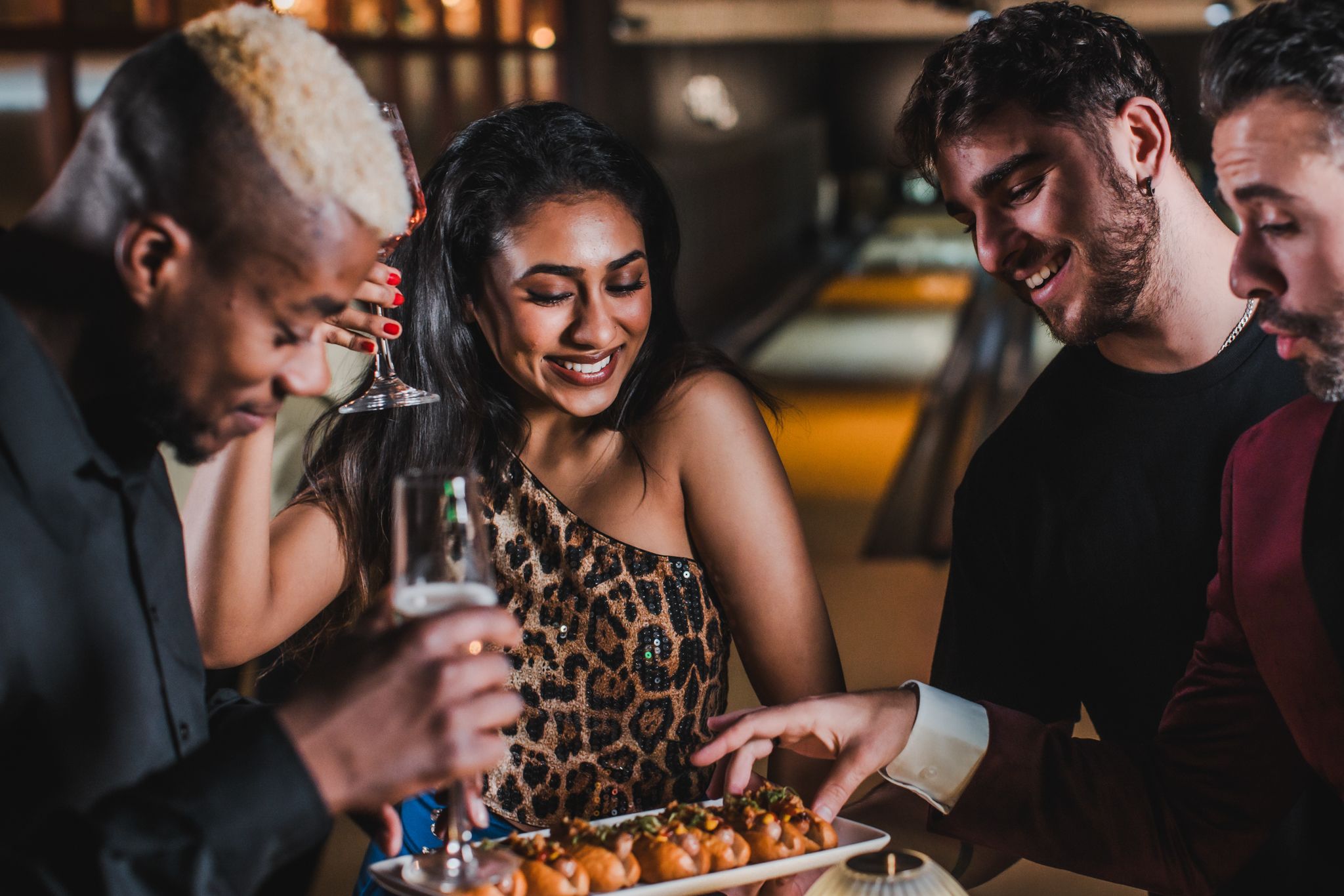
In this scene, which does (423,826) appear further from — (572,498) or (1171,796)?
(1171,796)

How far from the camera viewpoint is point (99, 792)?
3.96 feet

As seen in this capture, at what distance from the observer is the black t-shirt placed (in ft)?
6.59

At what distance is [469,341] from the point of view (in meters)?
2.30

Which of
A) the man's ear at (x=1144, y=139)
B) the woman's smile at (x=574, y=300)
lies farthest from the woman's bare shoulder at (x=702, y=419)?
the man's ear at (x=1144, y=139)

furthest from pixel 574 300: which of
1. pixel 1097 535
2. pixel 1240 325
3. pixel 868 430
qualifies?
pixel 868 430

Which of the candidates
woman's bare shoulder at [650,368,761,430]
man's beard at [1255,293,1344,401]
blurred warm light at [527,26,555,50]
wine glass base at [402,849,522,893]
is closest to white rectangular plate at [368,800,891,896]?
wine glass base at [402,849,522,893]

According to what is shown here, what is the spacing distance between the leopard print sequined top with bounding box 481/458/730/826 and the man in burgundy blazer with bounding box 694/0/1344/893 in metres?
0.46

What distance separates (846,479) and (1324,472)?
5.91 meters

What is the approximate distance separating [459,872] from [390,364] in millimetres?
1001

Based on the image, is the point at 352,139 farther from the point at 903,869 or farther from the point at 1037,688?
the point at 1037,688

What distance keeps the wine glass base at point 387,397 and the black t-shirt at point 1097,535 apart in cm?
94

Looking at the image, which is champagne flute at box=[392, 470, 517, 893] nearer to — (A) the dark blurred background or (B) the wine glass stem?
(B) the wine glass stem

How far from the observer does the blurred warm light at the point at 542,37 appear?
930 centimetres

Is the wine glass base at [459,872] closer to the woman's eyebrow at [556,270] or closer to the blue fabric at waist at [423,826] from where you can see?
the blue fabric at waist at [423,826]
